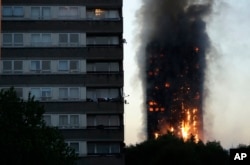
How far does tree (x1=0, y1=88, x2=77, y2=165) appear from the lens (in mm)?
52219

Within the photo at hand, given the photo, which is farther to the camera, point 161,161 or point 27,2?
point 161,161

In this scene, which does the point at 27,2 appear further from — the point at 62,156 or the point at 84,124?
the point at 62,156

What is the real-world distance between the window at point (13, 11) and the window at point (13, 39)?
2.20m

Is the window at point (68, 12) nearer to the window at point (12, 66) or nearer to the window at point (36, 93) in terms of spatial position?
the window at point (12, 66)

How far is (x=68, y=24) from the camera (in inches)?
2896

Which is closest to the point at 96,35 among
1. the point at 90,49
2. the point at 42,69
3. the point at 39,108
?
the point at 90,49

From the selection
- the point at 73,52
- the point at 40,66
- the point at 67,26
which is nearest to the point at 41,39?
the point at 40,66

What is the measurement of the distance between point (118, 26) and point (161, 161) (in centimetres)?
2377

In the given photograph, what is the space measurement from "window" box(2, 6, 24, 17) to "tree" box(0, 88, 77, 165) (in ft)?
65.4

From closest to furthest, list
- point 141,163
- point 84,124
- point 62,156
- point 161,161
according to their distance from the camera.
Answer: point 62,156 → point 84,124 → point 161,161 → point 141,163

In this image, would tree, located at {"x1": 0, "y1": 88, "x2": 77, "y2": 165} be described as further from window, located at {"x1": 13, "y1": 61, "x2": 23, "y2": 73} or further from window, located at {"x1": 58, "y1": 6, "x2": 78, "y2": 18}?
window, located at {"x1": 58, "y1": 6, "x2": 78, "y2": 18}

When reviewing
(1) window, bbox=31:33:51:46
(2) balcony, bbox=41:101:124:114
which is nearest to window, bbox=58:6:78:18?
(1) window, bbox=31:33:51:46

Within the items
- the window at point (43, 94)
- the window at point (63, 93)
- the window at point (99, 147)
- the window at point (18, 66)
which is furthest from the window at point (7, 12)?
the window at point (99, 147)

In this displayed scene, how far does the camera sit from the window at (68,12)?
74.1 meters
